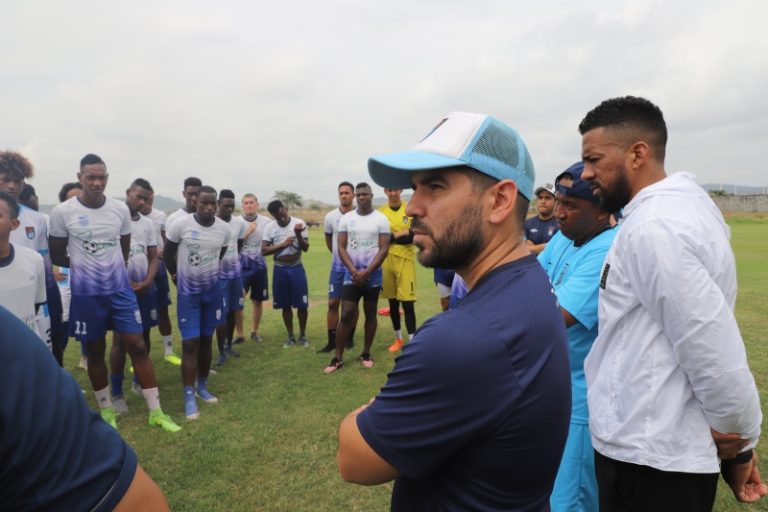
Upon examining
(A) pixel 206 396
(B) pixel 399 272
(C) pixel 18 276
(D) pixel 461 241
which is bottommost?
(A) pixel 206 396

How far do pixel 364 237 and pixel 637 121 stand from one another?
4.94 meters

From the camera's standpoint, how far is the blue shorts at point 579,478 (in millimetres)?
2271

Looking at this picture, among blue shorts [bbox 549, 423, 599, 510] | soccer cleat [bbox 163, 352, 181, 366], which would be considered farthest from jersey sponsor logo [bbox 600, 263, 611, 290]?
soccer cleat [bbox 163, 352, 181, 366]

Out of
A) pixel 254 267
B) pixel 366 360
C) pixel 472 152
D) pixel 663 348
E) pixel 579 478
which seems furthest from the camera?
pixel 254 267

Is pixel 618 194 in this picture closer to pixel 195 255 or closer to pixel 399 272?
pixel 195 255

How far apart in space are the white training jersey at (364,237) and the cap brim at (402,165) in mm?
5216

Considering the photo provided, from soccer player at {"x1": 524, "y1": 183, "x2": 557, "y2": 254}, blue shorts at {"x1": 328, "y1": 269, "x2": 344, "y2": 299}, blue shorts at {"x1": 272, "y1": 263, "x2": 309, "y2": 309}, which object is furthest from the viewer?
blue shorts at {"x1": 272, "y1": 263, "x2": 309, "y2": 309}

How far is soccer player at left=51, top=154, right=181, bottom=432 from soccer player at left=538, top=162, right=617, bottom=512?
12.7 ft

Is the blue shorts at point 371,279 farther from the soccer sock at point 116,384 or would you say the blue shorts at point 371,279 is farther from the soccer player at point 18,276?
the soccer player at point 18,276

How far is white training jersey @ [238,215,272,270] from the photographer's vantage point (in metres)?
8.23

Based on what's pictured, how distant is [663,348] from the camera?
1.83 meters

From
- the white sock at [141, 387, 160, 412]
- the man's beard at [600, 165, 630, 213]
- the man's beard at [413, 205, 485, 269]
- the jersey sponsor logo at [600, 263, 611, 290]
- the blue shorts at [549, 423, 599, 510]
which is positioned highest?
the man's beard at [600, 165, 630, 213]

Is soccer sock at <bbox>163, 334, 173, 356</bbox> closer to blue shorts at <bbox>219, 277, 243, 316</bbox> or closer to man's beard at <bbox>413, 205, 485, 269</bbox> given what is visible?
blue shorts at <bbox>219, 277, 243, 316</bbox>

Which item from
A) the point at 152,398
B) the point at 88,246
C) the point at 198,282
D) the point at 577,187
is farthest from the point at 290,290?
the point at 577,187
